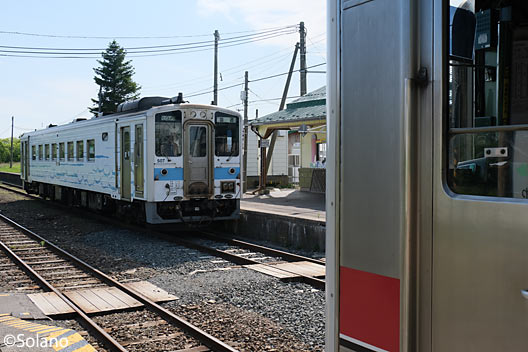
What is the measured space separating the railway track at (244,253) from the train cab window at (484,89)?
5.97m

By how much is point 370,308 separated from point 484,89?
0.89m

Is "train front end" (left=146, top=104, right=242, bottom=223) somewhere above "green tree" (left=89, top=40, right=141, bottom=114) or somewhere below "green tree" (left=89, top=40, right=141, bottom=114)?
below

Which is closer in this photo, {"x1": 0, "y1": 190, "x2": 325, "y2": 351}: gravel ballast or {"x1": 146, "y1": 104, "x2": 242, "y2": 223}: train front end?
{"x1": 0, "y1": 190, "x2": 325, "y2": 351}: gravel ballast

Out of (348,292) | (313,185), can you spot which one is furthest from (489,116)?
(313,185)

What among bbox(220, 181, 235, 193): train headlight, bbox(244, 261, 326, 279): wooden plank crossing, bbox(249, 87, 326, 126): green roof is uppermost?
bbox(249, 87, 326, 126): green roof

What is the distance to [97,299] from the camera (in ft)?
23.4

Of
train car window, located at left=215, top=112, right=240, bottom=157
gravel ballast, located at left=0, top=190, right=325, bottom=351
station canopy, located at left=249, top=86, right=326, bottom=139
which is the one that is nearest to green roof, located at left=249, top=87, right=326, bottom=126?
station canopy, located at left=249, top=86, right=326, bottom=139

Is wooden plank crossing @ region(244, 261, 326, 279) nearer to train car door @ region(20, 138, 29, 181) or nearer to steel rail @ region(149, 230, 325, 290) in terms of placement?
steel rail @ region(149, 230, 325, 290)

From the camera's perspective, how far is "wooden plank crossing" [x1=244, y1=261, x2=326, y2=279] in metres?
8.29

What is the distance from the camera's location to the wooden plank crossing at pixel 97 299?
6.65m

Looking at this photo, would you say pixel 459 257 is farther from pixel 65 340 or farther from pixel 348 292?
pixel 65 340

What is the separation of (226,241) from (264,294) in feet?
16.2

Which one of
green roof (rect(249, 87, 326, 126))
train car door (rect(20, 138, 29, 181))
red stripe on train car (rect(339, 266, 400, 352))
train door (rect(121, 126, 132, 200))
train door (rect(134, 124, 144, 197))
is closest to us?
red stripe on train car (rect(339, 266, 400, 352))

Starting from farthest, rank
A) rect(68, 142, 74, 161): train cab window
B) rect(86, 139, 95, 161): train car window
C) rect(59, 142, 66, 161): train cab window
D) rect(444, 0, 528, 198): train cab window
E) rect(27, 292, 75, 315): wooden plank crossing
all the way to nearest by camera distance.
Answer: rect(59, 142, 66, 161): train cab window → rect(68, 142, 74, 161): train cab window → rect(86, 139, 95, 161): train car window → rect(27, 292, 75, 315): wooden plank crossing → rect(444, 0, 528, 198): train cab window
